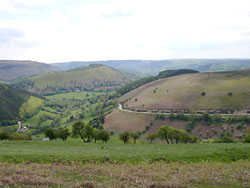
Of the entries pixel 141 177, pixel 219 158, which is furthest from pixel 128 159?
pixel 219 158

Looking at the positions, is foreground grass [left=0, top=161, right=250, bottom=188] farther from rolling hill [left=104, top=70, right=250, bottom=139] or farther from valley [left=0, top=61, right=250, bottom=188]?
rolling hill [left=104, top=70, right=250, bottom=139]

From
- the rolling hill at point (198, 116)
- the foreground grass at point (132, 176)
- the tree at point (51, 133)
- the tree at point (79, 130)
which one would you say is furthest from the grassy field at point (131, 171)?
the rolling hill at point (198, 116)

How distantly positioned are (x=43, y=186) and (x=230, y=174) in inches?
791

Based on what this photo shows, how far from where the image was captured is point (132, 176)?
2508cm

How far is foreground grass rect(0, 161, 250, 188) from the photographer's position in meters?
21.9

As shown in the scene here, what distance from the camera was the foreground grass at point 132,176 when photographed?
21945mm

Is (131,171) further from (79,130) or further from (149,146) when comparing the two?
(79,130)

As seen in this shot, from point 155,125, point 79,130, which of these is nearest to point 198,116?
point 155,125

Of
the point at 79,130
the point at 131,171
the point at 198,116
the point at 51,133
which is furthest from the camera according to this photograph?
the point at 198,116

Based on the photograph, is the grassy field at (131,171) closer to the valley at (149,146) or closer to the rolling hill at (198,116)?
the valley at (149,146)

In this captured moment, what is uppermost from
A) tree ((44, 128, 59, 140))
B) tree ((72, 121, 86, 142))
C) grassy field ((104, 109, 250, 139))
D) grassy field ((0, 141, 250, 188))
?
grassy field ((0, 141, 250, 188))

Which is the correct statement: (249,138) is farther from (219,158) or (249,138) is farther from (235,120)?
(235,120)

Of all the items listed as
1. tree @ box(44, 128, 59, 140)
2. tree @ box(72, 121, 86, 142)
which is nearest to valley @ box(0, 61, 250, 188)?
tree @ box(72, 121, 86, 142)

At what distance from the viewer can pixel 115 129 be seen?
163 m
